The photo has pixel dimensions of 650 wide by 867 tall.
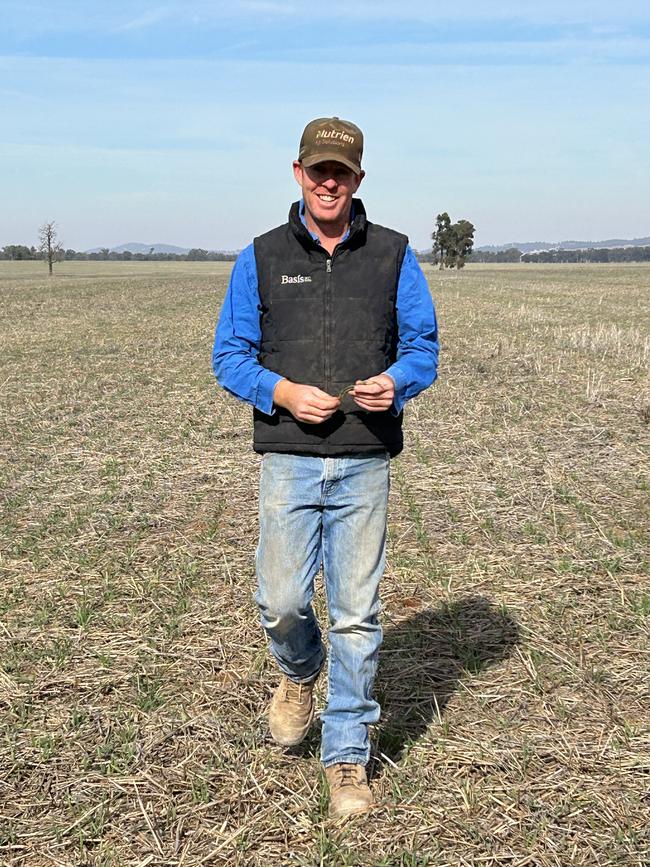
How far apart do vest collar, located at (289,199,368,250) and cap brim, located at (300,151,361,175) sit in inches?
8.2

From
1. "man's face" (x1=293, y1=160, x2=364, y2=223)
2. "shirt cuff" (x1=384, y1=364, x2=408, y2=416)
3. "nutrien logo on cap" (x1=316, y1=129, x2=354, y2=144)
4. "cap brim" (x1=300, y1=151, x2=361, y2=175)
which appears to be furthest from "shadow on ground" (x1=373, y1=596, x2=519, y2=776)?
"nutrien logo on cap" (x1=316, y1=129, x2=354, y2=144)

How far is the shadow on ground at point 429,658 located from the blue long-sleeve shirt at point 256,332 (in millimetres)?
1601

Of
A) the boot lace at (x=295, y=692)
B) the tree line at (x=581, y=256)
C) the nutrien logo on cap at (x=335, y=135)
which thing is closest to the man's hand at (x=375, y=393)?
the nutrien logo on cap at (x=335, y=135)

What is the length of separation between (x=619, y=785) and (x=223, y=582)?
9.63 ft

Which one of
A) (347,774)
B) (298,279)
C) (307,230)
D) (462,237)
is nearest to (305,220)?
→ (307,230)

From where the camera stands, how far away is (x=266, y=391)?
343 cm

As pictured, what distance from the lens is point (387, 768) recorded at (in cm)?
382

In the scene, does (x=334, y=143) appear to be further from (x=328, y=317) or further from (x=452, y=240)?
(x=452, y=240)

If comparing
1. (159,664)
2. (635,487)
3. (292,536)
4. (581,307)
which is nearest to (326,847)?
(292,536)

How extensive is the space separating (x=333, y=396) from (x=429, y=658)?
210 centimetres

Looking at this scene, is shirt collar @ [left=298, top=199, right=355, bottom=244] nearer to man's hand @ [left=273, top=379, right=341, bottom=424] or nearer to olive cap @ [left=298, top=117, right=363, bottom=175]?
olive cap @ [left=298, top=117, right=363, bottom=175]

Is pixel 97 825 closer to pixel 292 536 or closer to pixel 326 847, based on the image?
pixel 326 847

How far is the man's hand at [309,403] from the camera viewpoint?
129 inches

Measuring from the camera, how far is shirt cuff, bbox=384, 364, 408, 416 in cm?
340
